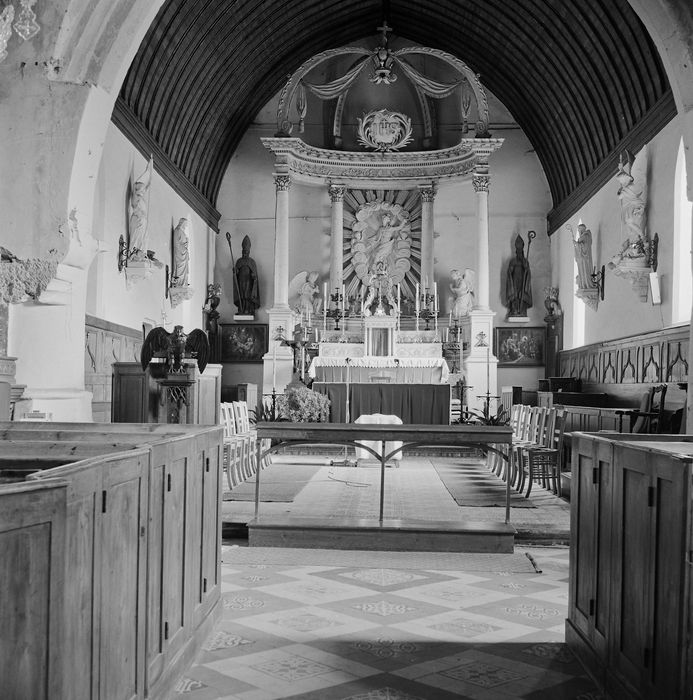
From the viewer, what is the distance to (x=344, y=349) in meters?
16.1

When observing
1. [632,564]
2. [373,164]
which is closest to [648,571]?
[632,564]

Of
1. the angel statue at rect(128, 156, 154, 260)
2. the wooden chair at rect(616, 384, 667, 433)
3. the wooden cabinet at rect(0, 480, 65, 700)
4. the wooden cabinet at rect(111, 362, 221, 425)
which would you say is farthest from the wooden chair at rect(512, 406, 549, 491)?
the wooden cabinet at rect(0, 480, 65, 700)

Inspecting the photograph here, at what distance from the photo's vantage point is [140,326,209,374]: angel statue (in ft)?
26.5

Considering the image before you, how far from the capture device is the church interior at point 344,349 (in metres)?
2.99

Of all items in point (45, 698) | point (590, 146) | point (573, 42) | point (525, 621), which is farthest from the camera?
point (590, 146)

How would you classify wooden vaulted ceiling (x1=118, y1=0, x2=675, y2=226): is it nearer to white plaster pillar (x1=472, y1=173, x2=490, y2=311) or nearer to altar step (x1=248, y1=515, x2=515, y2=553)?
white plaster pillar (x1=472, y1=173, x2=490, y2=311)

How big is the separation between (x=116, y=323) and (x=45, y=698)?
10.3 m

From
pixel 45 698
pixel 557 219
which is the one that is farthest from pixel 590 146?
pixel 45 698

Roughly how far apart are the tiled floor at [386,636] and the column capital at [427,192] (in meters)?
13.0

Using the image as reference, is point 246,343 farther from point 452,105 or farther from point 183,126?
point 452,105

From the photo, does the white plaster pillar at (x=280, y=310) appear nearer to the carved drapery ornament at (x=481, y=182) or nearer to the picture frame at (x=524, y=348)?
the carved drapery ornament at (x=481, y=182)

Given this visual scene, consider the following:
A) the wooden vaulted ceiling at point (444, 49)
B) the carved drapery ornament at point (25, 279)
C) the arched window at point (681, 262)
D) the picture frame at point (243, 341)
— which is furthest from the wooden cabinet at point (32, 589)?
the picture frame at point (243, 341)

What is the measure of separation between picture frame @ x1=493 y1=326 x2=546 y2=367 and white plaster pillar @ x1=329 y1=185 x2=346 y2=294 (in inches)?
136

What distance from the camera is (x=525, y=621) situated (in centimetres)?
439
